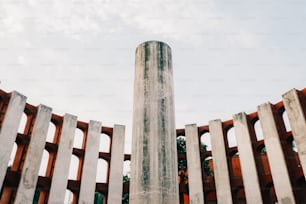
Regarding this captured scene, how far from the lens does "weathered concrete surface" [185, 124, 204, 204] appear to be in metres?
23.6

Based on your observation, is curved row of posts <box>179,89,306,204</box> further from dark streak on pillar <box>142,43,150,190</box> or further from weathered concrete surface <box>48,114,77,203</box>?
dark streak on pillar <box>142,43,150,190</box>

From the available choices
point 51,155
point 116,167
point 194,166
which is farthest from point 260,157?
point 51,155

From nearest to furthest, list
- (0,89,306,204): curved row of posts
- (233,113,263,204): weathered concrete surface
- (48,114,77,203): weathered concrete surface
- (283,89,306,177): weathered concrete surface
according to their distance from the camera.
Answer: (283,89,306,177): weathered concrete surface < (0,89,306,204): curved row of posts < (233,113,263,204): weathered concrete surface < (48,114,77,203): weathered concrete surface

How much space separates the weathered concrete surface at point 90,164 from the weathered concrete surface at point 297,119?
16.4 metres

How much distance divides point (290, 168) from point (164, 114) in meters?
12.7

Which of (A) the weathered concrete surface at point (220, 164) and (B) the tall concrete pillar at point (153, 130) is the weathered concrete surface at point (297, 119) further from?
(B) the tall concrete pillar at point (153, 130)

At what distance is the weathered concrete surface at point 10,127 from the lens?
66.1 ft

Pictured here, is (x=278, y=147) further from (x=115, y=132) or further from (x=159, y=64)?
(x=115, y=132)

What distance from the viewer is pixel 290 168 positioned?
67.2 feet

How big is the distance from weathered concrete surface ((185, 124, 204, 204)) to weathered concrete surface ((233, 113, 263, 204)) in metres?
3.73

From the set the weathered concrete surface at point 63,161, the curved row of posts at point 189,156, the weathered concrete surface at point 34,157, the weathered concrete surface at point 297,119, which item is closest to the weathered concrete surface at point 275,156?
the curved row of posts at point 189,156

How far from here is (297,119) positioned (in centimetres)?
2058

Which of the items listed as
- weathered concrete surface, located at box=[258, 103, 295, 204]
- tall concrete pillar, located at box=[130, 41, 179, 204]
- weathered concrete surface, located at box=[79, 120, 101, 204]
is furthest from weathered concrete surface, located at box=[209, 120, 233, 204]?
tall concrete pillar, located at box=[130, 41, 179, 204]

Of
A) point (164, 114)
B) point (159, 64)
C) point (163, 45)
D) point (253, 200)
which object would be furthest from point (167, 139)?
point (253, 200)
